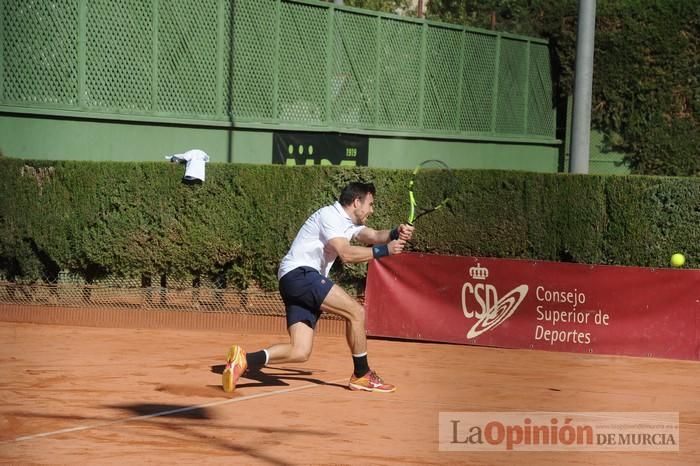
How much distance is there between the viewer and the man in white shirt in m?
9.52

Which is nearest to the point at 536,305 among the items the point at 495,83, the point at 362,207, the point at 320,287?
the point at 362,207

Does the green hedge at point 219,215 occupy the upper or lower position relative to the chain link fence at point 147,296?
upper

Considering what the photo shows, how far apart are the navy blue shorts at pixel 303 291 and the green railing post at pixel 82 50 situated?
26.1ft

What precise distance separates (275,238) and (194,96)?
4.59 metres

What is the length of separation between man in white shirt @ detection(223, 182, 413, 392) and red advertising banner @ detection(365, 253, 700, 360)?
357 centimetres

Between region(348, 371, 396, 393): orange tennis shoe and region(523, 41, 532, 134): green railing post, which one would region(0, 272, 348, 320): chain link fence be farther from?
region(523, 41, 532, 134): green railing post

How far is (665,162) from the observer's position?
24.3 meters

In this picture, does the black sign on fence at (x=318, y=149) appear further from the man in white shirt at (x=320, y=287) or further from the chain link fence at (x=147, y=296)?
the man in white shirt at (x=320, y=287)

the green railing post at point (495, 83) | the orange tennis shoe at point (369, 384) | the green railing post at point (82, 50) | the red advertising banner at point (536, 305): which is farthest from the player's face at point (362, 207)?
the green railing post at point (495, 83)

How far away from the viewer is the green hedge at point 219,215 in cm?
1458

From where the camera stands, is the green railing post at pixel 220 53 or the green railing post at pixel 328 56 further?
the green railing post at pixel 328 56

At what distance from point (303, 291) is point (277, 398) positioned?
0.92m

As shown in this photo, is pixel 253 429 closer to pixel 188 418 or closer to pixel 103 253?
pixel 188 418

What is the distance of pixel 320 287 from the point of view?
9.54 m
